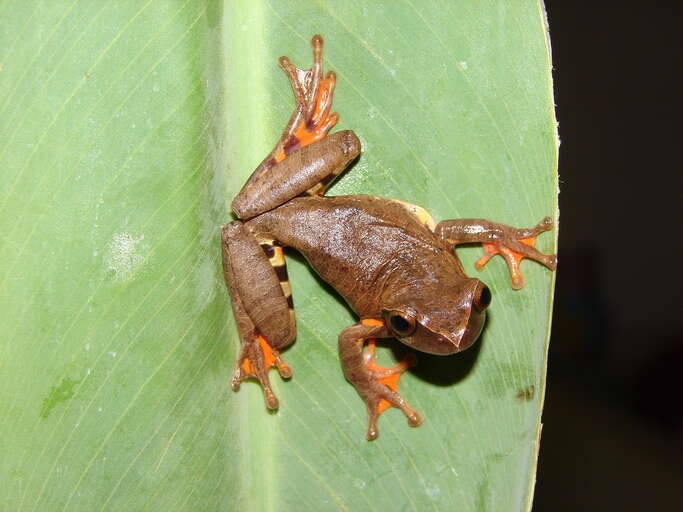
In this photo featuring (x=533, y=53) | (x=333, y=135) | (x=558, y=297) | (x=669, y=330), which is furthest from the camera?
(x=669, y=330)

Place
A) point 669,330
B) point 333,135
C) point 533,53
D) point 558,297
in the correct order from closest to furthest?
point 533,53 → point 333,135 → point 558,297 → point 669,330

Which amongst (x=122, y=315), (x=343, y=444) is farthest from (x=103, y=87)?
(x=343, y=444)

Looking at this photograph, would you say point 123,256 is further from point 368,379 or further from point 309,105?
point 368,379

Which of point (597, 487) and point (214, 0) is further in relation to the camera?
point (597, 487)

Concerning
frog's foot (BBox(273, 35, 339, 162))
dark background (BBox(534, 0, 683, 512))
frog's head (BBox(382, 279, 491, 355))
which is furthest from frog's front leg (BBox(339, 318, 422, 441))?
dark background (BBox(534, 0, 683, 512))

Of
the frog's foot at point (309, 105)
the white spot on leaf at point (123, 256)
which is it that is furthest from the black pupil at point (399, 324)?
the white spot on leaf at point (123, 256)

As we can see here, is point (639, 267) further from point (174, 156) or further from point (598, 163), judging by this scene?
point (174, 156)

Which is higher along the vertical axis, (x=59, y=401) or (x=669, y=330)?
(x=59, y=401)

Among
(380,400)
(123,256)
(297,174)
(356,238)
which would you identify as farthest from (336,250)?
(123,256)
